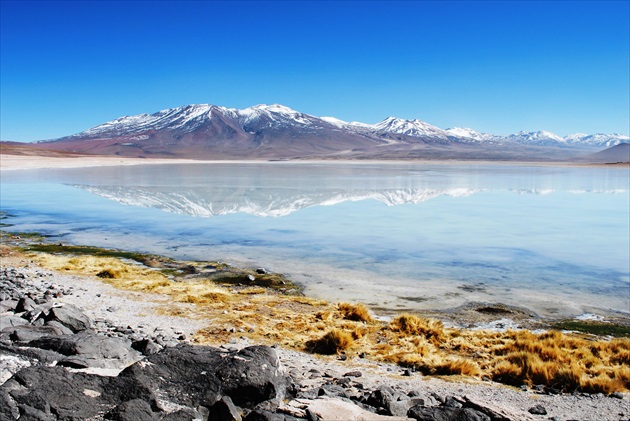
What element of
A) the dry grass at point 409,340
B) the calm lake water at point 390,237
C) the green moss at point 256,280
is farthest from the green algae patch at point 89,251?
the dry grass at point 409,340

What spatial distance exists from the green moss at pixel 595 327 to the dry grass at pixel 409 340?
300 millimetres

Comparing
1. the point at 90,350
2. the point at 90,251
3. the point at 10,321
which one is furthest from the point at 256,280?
the point at 90,350

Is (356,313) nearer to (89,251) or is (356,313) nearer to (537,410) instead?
(537,410)

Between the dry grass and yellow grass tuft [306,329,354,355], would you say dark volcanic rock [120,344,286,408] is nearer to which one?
yellow grass tuft [306,329,354,355]

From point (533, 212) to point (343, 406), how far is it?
19.2 m

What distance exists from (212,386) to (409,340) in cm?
350

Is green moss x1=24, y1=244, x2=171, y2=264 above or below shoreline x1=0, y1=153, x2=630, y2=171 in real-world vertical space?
below

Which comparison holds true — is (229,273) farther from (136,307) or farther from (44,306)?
(44,306)

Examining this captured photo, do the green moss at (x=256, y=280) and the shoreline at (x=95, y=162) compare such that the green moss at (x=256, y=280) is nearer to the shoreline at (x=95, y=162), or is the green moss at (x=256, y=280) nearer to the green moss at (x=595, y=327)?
the green moss at (x=595, y=327)

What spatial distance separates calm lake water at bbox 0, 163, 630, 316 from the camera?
10.4 m

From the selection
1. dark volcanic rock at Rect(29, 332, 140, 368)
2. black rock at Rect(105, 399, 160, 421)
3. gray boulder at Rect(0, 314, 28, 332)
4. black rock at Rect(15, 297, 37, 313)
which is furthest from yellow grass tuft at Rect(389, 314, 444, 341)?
black rock at Rect(15, 297, 37, 313)

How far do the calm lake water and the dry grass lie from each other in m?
1.20

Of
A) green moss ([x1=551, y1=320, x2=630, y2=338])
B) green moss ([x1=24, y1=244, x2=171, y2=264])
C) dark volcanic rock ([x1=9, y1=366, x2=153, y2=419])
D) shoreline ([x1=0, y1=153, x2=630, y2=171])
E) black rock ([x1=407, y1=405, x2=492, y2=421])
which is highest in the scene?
shoreline ([x1=0, y1=153, x2=630, y2=171])

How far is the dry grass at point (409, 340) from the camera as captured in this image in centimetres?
644
